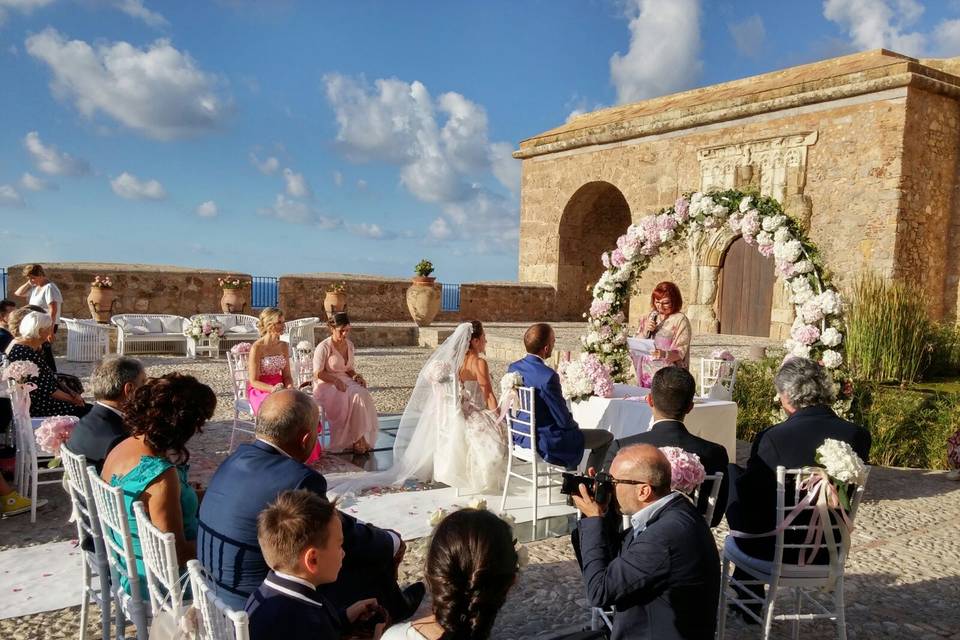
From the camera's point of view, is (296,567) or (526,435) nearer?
(296,567)

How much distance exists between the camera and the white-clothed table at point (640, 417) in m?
5.14

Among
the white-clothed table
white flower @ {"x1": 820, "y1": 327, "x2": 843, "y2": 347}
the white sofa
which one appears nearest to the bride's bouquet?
the white-clothed table

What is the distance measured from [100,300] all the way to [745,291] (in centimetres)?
1282

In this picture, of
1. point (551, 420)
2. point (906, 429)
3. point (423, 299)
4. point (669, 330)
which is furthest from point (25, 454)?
point (423, 299)

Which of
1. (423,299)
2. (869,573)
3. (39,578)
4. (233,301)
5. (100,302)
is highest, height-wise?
(423,299)

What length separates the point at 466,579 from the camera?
1.65 meters

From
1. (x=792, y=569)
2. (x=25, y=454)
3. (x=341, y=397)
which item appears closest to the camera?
(x=792, y=569)

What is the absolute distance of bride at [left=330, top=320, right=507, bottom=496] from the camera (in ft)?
16.4

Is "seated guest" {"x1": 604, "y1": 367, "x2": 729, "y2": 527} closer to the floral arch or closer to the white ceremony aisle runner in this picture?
the white ceremony aisle runner

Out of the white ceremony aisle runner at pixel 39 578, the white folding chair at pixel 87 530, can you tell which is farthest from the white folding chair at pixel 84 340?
the white folding chair at pixel 87 530

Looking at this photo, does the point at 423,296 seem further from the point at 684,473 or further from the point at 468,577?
the point at 468,577

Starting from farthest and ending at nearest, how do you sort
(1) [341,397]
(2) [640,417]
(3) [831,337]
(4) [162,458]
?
(1) [341,397] → (3) [831,337] → (2) [640,417] → (4) [162,458]

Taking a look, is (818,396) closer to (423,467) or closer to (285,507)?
(285,507)

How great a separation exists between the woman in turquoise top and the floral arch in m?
4.74
